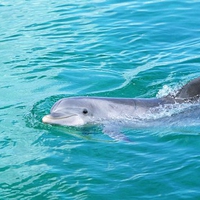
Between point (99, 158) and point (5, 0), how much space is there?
15015 millimetres

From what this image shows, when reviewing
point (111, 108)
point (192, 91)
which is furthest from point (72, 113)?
point (192, 91)

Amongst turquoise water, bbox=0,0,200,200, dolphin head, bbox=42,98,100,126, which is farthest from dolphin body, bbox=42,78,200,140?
turquoise water, bbox=0,0,200,200

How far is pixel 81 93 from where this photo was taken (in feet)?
47.1

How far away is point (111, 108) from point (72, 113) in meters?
0.79

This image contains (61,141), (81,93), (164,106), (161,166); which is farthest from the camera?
(81,93)

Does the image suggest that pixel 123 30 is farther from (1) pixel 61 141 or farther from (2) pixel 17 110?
(1) pixel 61 141

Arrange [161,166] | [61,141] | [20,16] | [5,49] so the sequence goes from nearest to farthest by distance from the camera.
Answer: [161,166], [61,141], [5,49], [20,16]

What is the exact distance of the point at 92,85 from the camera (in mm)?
14836

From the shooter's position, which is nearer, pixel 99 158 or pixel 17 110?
pixel 99 158

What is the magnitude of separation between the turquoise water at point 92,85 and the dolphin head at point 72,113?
190 millimetres

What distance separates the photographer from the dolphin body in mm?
12195

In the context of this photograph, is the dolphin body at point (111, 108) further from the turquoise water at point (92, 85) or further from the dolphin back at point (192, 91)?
the turquoise water at point (92, 85)

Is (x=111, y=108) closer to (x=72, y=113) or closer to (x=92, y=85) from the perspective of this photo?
(x=72, y=113)

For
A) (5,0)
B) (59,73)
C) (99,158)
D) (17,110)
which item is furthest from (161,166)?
(5,0)
